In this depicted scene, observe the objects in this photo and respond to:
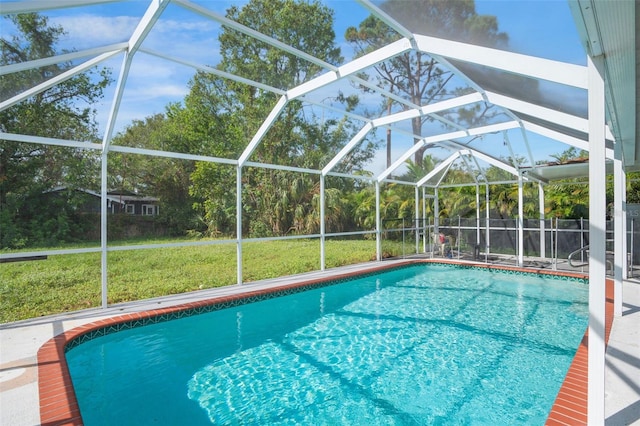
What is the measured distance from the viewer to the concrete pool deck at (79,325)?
2.87m

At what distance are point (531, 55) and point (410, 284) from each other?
22.2 feet

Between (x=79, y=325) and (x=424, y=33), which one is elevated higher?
(x=424, y=33)

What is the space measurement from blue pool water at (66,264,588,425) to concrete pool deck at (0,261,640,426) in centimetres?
51

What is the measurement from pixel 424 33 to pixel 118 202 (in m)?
20.5

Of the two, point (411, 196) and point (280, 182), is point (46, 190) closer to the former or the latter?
point (280, 182)

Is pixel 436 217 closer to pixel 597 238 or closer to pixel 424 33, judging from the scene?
pixel 424 33

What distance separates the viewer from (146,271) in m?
12.4

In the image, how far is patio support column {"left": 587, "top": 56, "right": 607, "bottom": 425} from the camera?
2434 millimetres

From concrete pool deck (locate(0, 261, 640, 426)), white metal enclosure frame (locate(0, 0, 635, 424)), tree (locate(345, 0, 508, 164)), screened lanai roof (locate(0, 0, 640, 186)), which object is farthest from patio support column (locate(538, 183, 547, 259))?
tree (locate(345, 0, 508, 164))

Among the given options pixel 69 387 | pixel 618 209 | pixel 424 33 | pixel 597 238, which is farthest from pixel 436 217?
pixel 69 387

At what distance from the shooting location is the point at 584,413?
9.14 feet

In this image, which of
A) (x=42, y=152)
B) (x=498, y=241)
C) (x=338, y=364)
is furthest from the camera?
Answer: (x=42, y=152)

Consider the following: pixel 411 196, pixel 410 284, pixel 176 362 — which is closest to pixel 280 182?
pixel 411 196

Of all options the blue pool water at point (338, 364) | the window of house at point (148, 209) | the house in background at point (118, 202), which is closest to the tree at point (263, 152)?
the house in background at point (118, 202)
